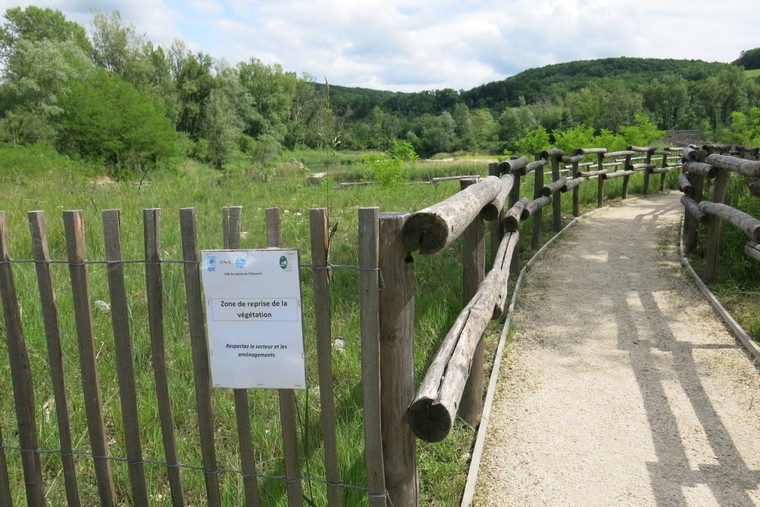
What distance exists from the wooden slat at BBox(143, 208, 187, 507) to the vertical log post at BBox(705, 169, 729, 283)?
6.14 m

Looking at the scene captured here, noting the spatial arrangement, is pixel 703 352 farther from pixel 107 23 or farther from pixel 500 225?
pixel 107 23

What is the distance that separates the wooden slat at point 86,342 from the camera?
2.18 meters

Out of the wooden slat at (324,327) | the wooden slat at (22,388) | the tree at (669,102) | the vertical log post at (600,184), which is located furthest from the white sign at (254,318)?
the tree at (669,102)

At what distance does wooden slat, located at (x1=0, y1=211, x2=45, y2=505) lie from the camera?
239cm

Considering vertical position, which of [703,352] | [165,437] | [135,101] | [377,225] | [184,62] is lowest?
[703,352]

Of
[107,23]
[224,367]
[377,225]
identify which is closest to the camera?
[377,225]

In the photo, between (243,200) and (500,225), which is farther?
(243,200)

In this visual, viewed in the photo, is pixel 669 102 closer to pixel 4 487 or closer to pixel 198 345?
pixel 198 345

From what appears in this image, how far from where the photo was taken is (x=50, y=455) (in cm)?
293

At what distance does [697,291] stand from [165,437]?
594cm

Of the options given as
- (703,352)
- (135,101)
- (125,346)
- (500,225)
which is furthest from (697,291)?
(135,101)

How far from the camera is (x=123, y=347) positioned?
2262 millimetres

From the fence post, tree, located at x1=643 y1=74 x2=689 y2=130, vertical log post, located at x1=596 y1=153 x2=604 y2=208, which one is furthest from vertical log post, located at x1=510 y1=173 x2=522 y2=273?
tree, located at x1=643 y1=74 x2=689 y2=130

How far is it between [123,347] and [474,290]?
91.7 inches
